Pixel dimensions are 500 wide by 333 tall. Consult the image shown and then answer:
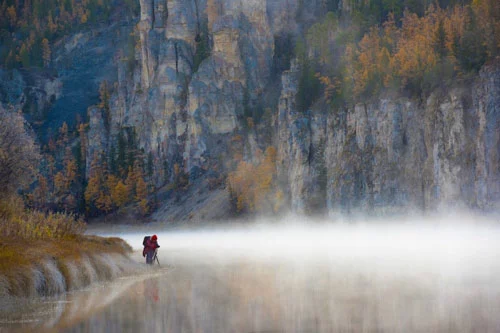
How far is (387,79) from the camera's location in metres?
102

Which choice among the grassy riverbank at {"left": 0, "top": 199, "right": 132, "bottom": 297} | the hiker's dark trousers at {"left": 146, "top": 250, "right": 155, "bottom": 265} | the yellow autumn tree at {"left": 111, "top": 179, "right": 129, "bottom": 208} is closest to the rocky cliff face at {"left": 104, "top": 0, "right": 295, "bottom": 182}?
the yellow autumn tree at {"left": 111, "top": 179, "right": 129, "bottom": 208}

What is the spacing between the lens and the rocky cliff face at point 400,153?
8075cm

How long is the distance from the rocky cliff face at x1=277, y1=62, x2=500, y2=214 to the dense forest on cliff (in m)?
0.31

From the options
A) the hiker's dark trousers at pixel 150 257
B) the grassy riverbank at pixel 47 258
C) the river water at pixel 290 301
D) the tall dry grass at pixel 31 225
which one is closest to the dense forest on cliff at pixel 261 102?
the hiker's dark trousers at pixel 150 257

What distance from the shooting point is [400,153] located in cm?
9488

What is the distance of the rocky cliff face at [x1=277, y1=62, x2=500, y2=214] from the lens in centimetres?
8075

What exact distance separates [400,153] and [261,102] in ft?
203

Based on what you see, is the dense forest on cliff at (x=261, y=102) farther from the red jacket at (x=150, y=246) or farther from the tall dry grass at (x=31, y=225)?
the tall dry grass at (x=31, y=225)

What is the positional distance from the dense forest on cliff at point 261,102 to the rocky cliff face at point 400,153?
1.03ft

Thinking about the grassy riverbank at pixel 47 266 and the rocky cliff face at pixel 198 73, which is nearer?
the grassy riverbank at pixel 47 266

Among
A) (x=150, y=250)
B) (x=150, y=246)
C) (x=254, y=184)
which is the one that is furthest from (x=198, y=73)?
(x=150, y=250)

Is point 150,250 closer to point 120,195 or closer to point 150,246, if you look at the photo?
point 150,246

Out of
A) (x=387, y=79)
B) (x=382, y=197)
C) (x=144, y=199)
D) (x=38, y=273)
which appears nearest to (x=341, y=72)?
(x=387, y=79)

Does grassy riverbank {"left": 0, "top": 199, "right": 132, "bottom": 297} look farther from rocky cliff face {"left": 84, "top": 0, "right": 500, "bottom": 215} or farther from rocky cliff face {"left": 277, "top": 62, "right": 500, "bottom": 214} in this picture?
rocky cliff face {"left": 84, "top": 0, "right": 500, "bottom": 215}
